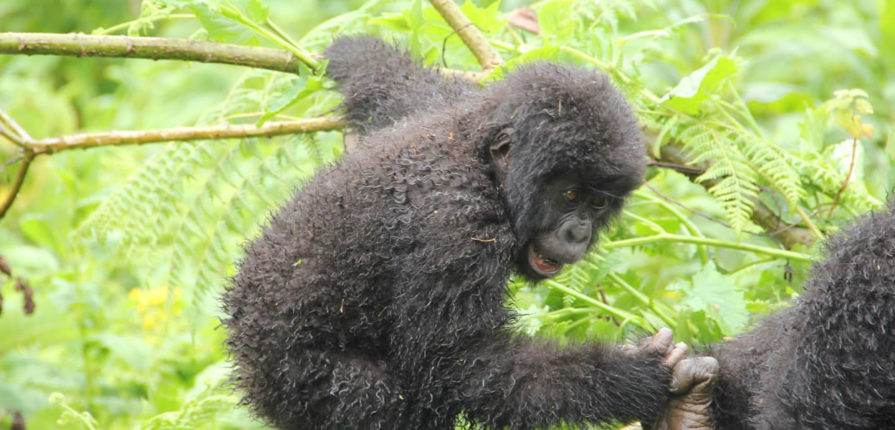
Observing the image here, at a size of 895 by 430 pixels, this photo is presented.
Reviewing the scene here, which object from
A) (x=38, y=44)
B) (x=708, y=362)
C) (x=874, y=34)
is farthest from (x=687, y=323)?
(x=874, y=34)

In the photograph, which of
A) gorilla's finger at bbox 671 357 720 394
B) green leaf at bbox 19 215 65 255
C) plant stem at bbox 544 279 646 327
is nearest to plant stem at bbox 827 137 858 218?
plant stem at bbox 544 279 646 327

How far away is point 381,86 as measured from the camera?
3.56 metres

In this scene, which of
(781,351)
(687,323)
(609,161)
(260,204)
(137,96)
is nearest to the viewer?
(781,351)

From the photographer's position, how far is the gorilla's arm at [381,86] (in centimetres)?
354

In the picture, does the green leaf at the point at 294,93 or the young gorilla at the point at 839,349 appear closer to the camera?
the young gorilla at the point at 839,349

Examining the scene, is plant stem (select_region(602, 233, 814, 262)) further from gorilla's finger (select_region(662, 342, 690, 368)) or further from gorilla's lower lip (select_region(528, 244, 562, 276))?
gorilla's finger (select_region(662, 342, 690, 368))

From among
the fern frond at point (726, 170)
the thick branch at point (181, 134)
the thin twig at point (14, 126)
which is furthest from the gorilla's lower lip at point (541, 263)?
the thin twig at point (14, 126)

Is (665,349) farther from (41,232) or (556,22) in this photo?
(41,232)

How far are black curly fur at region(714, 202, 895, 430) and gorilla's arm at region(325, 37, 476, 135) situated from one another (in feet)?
4.62

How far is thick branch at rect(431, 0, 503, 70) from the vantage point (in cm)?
358

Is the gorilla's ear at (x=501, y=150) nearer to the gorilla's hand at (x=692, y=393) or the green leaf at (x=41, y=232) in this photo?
the gorilla's hand at (x=692, y=393)

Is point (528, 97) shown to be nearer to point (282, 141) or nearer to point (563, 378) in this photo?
point (563, 378)

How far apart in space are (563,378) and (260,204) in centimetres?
199

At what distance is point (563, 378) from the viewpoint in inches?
107
